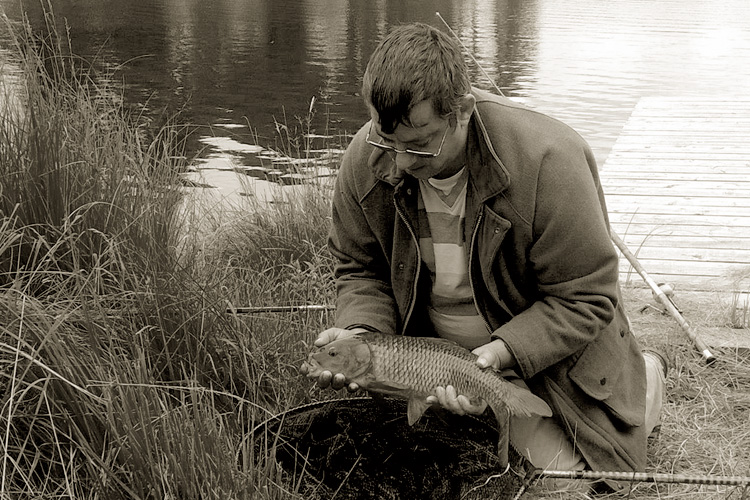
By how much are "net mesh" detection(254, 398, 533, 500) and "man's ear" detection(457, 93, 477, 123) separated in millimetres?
848

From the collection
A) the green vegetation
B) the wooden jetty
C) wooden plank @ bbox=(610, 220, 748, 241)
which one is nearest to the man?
the green vegetation

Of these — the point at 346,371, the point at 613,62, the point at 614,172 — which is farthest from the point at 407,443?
the point at 613,62

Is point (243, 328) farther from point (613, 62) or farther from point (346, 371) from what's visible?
point (613, 62)

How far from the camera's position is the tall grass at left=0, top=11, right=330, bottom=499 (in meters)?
2.19

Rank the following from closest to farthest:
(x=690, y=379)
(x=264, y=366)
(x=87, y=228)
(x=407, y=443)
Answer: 1. (x=407, y=443)
2. (x=264, y=366)
3. (x=87, y=228)
4. (x=690, y=379)

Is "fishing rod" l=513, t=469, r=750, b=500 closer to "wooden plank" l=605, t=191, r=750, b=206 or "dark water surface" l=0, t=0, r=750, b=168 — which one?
"wooden plank" l=605, t=191, r=750, b=206

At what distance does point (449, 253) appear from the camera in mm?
2680

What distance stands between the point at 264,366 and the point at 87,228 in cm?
79

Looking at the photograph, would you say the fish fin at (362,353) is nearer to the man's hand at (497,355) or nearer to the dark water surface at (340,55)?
the man's hand at (497,355)

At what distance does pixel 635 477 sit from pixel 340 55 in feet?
46.8

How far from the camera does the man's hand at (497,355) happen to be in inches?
96.6

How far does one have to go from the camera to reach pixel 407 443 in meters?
2.79

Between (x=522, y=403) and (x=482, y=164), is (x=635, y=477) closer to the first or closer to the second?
(x=522, y=403)

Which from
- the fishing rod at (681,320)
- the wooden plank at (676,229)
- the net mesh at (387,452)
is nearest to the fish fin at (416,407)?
the net mesh at (387,452)
